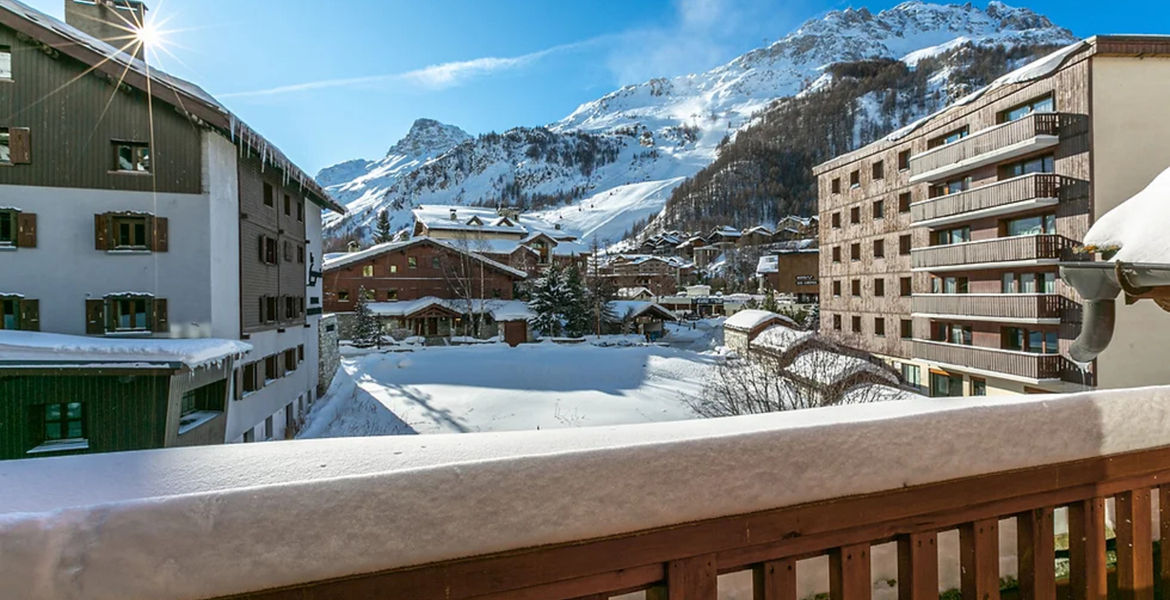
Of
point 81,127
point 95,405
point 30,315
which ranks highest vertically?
point 81,127

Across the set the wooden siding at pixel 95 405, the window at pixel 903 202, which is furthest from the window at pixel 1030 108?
the wooden siding at pixel 95 405

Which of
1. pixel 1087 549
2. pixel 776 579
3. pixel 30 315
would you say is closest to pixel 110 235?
pixel 30 315

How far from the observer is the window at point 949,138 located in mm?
19878

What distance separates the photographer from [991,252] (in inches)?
699

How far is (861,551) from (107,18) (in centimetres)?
2193

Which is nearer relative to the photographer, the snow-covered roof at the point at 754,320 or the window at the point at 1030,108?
the window at the point at 1030,108

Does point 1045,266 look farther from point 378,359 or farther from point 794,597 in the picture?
point 378,359

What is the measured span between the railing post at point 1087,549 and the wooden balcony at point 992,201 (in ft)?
62.4

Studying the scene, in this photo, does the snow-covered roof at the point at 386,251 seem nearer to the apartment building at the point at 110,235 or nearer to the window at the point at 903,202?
the apartment building at the point at 110,235

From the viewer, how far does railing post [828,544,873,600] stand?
4.83ft

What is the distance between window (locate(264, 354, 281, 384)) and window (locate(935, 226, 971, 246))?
2339 centimetres

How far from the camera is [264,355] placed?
15.3 meters

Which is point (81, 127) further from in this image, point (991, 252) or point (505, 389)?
point (991, 252)

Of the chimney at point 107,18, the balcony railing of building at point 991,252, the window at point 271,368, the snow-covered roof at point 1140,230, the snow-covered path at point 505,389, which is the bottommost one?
the snow-covered path at point 505,389
